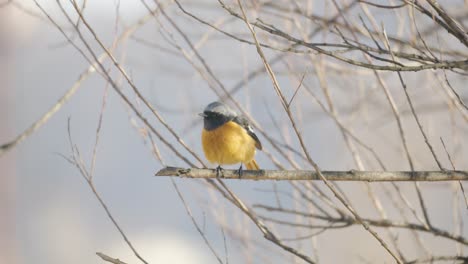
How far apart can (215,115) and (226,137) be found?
→ 0.24 m

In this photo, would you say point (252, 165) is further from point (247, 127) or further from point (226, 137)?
point (226, 137)

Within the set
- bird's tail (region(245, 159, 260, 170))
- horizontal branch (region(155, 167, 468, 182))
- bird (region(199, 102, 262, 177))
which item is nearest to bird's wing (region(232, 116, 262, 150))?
bird (region(199, 102, 262, 177))

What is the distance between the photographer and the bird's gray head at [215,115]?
3941mm

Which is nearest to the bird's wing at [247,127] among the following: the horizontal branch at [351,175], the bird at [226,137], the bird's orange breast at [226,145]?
the bird at [226,137]

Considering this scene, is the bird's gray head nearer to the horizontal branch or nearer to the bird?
the bird

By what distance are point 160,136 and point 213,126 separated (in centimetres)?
159

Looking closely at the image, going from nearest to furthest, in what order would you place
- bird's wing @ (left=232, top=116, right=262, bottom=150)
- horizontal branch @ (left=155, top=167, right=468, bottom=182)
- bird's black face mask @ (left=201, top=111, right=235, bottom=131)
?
horizontal branch @ (left=155, top=167, right=468, bottom=182), bird's black face mask @ (left=201, top=111, right=235, bottom=131), bird's wing @ (left=232, top=116, right=262, bottom=150)

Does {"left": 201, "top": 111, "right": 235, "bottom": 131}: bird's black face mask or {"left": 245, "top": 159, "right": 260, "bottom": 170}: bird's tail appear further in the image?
{"left": 245, "top": 159, "right": 260, "bottom": 170}: bird's tail

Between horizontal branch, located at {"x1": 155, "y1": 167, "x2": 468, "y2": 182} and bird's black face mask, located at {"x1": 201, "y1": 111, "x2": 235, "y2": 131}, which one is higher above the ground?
bird's black face mask, located at {"x1": 201, "y1": 111, "x2": 235, "y2": 131}

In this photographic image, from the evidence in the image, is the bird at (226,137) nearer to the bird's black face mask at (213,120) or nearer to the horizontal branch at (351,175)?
the bird's black face mask at (213,120)

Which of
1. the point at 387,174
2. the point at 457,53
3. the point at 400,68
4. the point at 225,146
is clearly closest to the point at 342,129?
the point at 387,174

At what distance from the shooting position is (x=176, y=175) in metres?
2.57

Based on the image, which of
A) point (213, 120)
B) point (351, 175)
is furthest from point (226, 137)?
point (351, 175)

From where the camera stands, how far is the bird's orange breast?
3.81 metres
